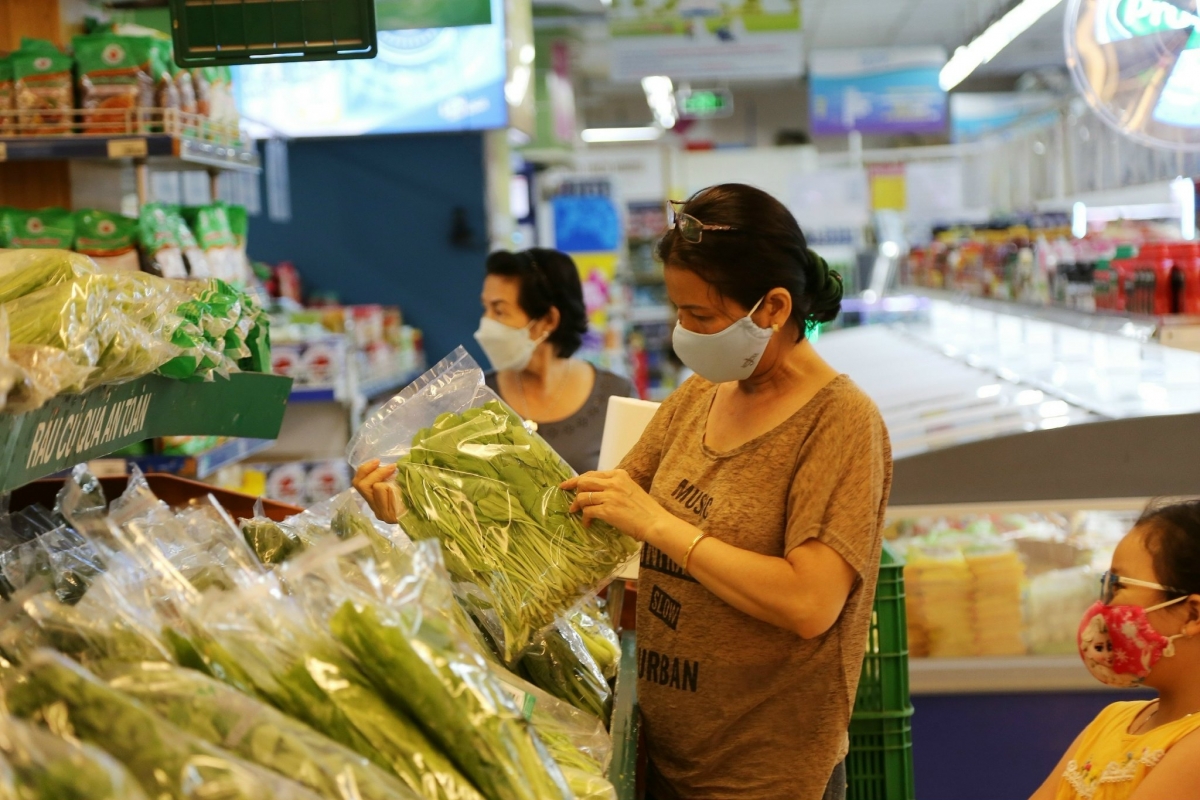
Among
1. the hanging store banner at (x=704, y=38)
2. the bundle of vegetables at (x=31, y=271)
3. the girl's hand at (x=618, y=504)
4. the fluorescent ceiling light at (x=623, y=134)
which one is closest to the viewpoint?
the bundle of vegetables at (x=31, y=271)

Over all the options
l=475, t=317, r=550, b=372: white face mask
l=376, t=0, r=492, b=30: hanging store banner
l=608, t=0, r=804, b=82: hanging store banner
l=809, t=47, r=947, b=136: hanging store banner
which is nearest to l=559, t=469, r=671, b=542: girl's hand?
l=475, t=317, r=550, b=372: white face mask

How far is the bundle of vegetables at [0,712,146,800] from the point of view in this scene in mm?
947

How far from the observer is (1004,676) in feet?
11.8

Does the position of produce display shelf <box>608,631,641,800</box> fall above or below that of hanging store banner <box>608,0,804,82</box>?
below

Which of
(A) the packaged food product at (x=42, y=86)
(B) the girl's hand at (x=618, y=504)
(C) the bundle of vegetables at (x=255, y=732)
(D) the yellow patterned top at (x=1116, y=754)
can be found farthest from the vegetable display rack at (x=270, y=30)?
(D) the yellow patterned top at (x=1116, y=754)

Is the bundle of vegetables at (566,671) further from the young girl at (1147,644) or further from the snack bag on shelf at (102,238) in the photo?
the snack bag on shelf at (102,238)

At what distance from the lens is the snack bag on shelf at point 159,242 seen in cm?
349

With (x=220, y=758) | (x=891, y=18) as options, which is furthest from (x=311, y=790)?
(x=891, y=18)

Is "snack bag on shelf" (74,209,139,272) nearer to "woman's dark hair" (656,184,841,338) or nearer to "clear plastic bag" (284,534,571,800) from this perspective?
"woman's dark hair" (656,184,841,338)

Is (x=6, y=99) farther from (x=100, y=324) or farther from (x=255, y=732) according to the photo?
(x=255, y=732)

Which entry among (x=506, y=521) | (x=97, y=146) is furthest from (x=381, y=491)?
(x=97, y=146)

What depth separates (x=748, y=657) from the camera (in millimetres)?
1976

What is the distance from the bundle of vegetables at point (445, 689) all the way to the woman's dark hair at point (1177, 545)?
1.19 meters

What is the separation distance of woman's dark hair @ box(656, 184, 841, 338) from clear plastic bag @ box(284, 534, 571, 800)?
0.88 metres
